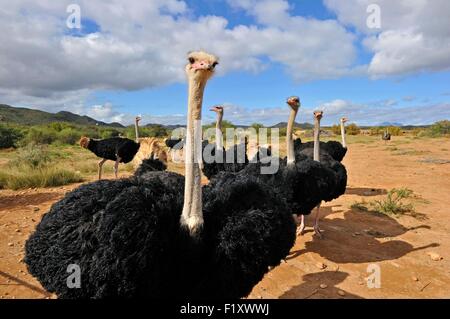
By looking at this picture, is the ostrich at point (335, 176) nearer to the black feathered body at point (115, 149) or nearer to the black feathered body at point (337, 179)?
the black feathered body at point (337, 179)

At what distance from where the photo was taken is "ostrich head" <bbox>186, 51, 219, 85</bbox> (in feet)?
7.74

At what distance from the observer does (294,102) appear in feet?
17.6

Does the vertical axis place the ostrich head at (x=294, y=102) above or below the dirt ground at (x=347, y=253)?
above

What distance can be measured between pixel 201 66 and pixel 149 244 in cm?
118

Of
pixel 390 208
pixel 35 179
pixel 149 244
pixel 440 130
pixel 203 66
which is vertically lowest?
pixel 390 208

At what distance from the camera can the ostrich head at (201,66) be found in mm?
2359

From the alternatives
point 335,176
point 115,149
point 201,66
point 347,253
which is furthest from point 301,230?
point 115,149

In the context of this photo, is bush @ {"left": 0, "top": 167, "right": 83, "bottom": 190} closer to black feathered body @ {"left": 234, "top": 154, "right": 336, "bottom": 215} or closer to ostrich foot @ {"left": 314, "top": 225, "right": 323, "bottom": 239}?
black feathered body @ {"left": 234, "top": 154, "right": 336, "bottom": 215}

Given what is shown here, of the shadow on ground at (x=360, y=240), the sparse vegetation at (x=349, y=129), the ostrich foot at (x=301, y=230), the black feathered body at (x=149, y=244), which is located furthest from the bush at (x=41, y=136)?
the sparse vegetation at (x=349, y=129)

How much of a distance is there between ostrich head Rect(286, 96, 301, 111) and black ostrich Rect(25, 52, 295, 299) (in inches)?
117

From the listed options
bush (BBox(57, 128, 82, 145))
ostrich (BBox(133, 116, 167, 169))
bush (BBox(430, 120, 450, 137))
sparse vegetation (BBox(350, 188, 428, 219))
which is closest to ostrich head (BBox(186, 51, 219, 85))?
sparse vegetation (BBox(350, 188, 428, 219))

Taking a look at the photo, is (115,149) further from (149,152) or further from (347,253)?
(347,253)

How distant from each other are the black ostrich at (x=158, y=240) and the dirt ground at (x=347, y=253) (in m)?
1.43

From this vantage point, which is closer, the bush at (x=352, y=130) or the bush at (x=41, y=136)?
the bush at (x=41, y=136)
